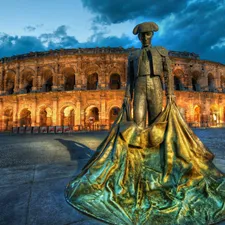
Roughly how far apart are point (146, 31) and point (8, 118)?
71.5 feet

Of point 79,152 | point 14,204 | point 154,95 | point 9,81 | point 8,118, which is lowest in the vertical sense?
point 79,152

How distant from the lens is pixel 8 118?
18.6 metres

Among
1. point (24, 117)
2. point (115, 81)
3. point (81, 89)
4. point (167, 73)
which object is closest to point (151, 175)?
point (167, 73)

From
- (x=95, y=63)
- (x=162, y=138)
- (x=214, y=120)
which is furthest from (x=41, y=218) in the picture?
(x=214, y=120)

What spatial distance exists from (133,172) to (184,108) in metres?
17.9

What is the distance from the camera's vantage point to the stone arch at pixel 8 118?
59.8 feet

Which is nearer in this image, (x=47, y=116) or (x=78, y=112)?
(x=78, y=112)

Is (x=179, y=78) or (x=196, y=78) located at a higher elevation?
(x=196, y=78)

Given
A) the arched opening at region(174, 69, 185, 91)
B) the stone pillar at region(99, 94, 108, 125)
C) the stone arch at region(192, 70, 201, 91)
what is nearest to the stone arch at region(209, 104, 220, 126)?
the stone arch at region(192, 70, 201, 91)

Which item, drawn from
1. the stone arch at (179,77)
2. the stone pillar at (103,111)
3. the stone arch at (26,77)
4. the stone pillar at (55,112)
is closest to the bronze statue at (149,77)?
the stone pillar at (103,111)

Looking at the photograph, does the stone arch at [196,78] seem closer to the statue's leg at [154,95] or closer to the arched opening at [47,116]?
the arched opening at [47,116]

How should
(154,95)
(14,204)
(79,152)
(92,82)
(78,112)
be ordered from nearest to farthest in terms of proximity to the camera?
(14,204) → (154,95) → (79,152) → (78,112) → (92,82)

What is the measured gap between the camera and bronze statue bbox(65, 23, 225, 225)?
4.41 feet

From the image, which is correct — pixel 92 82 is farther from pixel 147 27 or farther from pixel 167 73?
pixel 167 73
